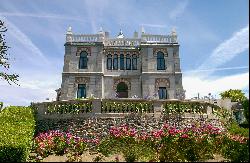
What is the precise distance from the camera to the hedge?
13.3 m

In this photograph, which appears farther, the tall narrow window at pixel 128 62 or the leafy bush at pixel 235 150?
the tall narrow window at pixel 128 62

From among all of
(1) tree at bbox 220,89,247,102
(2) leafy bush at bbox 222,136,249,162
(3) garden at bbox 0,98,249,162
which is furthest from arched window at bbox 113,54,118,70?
(2) leafy bush at bbox 222,136,249,162

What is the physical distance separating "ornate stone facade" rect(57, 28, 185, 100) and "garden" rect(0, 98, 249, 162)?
18.2 meters

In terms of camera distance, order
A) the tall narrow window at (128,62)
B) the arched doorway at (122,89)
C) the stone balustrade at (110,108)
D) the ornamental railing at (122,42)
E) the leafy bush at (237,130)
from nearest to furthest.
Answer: the leafy bush at (237,130)
the stone balustrade at (110,108)
the arched doorway at (122,89)
the tall narrow window at (128,62)
the ornamental railing at (122,42)

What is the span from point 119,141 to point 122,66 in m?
25.0

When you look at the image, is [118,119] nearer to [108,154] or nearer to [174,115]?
[174,115]

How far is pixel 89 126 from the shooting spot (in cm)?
1780

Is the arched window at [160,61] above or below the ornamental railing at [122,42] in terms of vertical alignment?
below

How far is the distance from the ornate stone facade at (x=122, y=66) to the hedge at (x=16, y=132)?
17.6 metres

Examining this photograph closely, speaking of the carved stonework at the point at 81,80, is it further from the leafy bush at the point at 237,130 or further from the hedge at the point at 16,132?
the leafy bush at the point at 237,130

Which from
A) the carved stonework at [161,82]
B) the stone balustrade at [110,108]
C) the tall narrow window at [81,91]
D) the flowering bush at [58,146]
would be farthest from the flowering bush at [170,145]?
the tall narrow window at [81,91]

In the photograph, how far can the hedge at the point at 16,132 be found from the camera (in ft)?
43.6

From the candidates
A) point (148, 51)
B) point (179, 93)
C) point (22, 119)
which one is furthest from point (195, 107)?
point (148, 51)

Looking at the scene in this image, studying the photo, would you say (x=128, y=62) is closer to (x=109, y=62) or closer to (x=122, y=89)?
(x=109, y=62)
